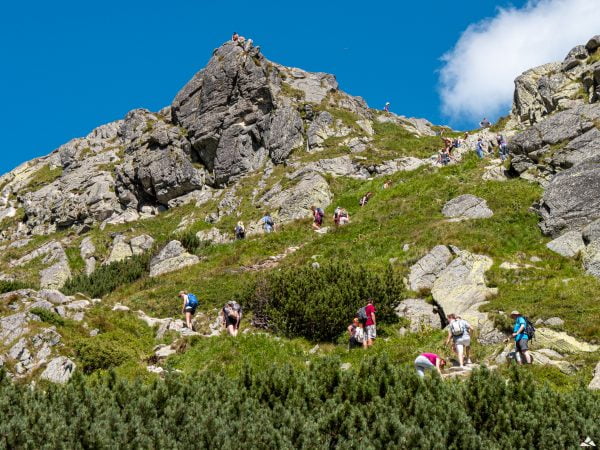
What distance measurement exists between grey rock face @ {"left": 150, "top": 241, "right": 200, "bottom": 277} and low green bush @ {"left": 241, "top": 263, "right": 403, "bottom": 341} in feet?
39.6

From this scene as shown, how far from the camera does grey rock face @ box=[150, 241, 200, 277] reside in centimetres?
3198

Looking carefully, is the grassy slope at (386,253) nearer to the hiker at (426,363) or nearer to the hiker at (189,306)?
the hiker at (189,306)

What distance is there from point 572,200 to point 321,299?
44.1 ft

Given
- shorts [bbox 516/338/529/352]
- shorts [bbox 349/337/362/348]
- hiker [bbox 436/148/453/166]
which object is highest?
hiker [bbox 436/148/453/166]

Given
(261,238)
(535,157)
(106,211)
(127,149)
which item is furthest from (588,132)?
(127,149)

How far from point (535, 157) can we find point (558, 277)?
14.0m

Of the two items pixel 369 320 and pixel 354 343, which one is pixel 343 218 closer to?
pixel 369 320

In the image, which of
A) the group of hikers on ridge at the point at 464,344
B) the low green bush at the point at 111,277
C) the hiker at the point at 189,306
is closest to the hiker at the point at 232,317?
the hiker at the point at 189,306

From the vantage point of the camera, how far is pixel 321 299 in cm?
1880

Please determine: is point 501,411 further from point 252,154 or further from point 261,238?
point 252,154

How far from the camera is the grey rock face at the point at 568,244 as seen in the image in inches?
853

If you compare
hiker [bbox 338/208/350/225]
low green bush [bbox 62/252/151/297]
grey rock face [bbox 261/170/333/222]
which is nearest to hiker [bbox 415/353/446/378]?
hiker [bbox 338/208/350/225]

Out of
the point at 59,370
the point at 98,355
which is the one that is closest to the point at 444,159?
the point at 98,355

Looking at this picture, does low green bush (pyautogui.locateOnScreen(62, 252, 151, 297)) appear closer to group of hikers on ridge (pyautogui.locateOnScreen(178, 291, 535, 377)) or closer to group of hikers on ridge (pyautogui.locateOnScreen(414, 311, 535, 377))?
group of hikers on ridge (pyautogui.locateOnScreen(178, 291, 535, 377))
